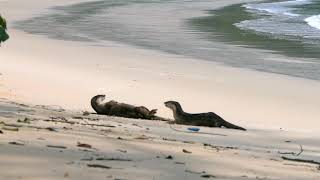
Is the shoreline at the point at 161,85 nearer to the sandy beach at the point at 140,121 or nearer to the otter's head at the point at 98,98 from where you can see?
the sandy beach at the point at 140,121

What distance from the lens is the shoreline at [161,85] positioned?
10.4m

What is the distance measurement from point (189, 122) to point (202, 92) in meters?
3.54

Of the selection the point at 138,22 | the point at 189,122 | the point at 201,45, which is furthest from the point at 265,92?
the point at 138,22

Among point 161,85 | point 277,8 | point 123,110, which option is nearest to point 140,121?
point 123,110

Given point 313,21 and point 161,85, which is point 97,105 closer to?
point 161,85

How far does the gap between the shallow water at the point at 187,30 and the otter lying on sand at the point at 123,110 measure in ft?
23.1

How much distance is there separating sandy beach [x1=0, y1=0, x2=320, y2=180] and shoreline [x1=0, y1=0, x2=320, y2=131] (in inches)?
0.8

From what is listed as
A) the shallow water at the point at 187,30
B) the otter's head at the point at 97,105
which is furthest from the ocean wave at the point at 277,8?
the otter's head at the point at 97,105

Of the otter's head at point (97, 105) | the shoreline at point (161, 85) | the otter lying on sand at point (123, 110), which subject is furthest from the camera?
the shoreline at point (161, 85)

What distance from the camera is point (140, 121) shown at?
852 cm

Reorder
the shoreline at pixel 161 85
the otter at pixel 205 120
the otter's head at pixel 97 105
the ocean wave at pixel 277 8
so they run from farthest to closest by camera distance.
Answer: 1. the ocean wave at pixel 277 8
2. the shoreline at pixel 161 85
3. the otter's head at pixel 97 105
4. the otter at pixel 205 120

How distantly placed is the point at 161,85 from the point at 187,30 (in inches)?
614

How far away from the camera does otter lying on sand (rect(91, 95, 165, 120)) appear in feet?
29.4

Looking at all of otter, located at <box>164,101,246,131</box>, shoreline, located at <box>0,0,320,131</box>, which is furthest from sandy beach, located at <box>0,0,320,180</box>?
otter, located at <box>164,101,246,131</box>
